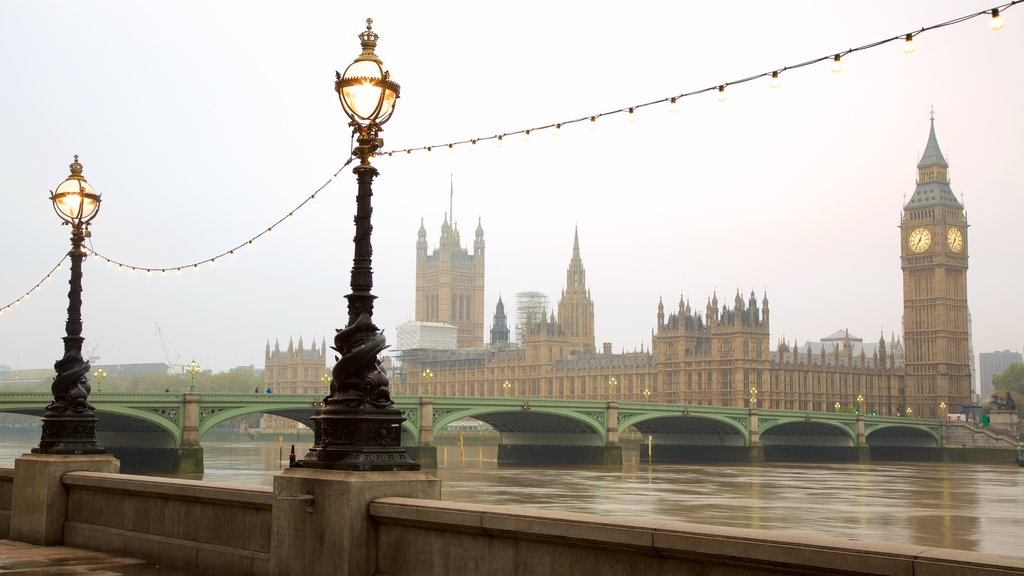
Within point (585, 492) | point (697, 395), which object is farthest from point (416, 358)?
point (585, 492)

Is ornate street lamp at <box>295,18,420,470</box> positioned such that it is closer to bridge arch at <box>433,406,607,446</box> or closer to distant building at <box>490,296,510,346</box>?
bridge arch at <box>433,406,607,446</box>

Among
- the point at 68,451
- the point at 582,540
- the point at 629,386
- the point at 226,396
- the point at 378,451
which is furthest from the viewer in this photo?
the point at 629,386

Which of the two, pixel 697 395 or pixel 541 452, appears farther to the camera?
pixel 697 395

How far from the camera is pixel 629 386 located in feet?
418

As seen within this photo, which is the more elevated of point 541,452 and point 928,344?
point 928,344

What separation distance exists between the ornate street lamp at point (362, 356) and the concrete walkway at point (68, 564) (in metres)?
2.78

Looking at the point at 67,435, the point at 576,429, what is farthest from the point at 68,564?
the point at 576,429

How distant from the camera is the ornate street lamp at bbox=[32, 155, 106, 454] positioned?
15992 mm

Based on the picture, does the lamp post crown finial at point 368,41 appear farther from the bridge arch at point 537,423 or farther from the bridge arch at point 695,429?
the bridge arch at point 695,429

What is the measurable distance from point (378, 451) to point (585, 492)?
36.5 meters

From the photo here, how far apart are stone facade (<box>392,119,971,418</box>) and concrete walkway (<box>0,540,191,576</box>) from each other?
99984mm

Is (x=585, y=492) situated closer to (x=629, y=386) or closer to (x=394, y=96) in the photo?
(x=394, y=96)

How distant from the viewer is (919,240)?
134625 millimetres

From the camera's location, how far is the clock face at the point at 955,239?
133 metres
